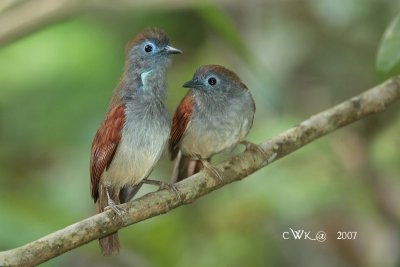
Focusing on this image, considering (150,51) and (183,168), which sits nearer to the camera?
(150,51)

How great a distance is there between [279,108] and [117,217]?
6.51 ft

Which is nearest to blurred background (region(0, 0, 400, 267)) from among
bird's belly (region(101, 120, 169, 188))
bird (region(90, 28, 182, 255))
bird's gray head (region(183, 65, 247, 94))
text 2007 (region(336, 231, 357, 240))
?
text 2007 (region(336, 231, 357, 240))

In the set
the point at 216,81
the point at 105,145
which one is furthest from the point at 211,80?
the point at 105,145

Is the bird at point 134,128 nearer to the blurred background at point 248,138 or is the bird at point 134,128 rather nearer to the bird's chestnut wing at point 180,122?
the blurred background at point 248,138

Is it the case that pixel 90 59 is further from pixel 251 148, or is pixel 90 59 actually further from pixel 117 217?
pixel 117 217

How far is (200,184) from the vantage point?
4.90 metres

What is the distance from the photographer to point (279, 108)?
601cm

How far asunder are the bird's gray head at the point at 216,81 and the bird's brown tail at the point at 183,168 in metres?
0.54

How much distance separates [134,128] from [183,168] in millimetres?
1261

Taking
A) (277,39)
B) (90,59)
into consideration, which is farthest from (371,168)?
(90,59)

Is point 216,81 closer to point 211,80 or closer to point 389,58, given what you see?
point 211,80

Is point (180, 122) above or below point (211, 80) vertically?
below
